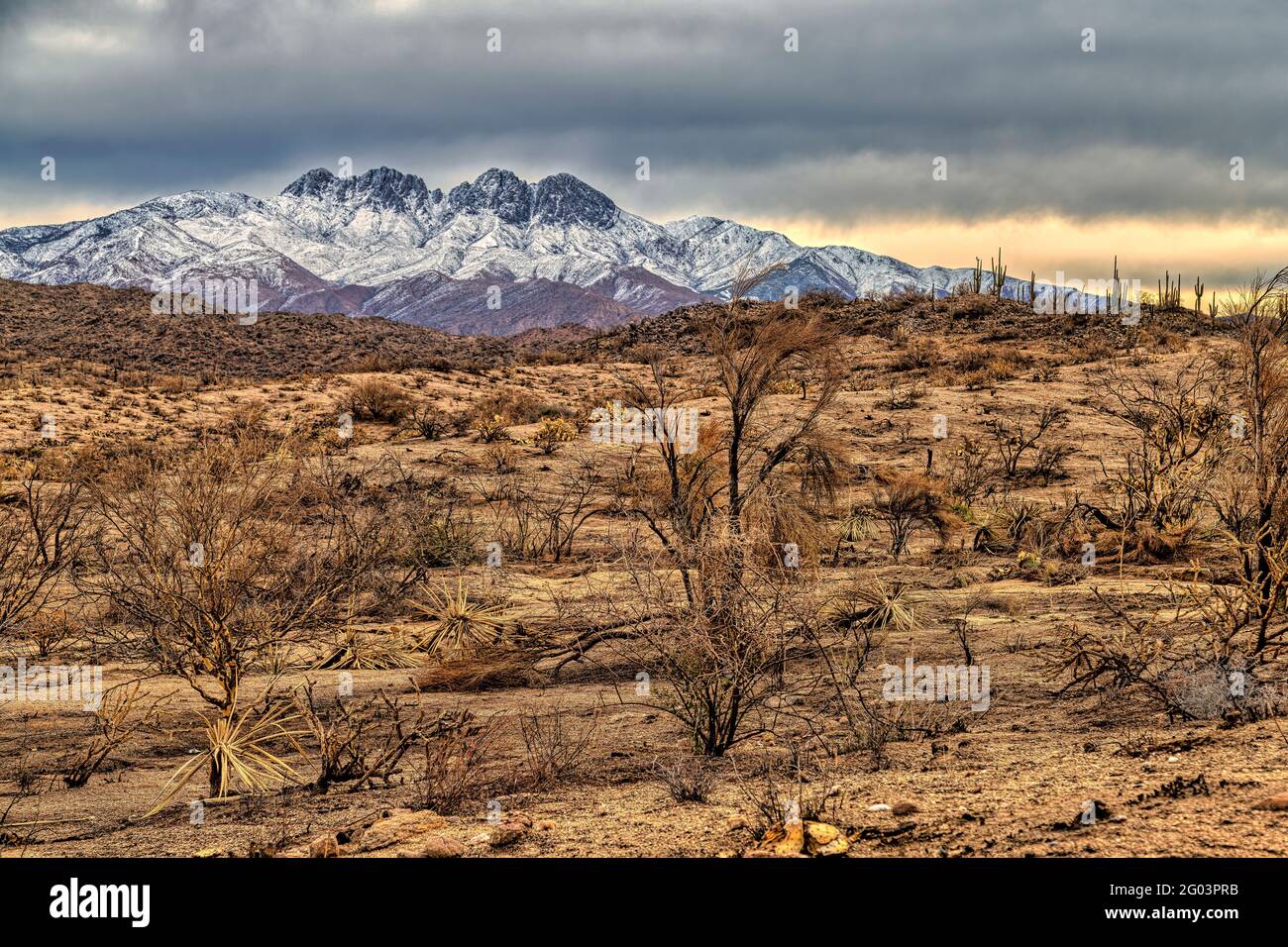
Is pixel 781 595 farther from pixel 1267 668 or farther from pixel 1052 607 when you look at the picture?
pixel 1052 607

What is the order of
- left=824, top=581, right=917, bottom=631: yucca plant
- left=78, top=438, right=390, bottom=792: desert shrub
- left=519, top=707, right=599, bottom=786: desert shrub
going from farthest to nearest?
left=824, top=581, right=917, bottom=631: yucca plant → left=78, top=438, right=390, bottom=792: desert shrub → left=519, top=707, right=599, bottom=786: desert shrub

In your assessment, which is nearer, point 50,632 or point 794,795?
point 794,795

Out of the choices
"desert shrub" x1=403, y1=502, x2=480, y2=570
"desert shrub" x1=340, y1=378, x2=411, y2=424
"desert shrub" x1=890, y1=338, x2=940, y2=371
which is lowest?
"desert shrub" x1=403, y1=502, x2=480, y2=570

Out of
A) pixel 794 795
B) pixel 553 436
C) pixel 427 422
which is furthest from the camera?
pixel 427 422

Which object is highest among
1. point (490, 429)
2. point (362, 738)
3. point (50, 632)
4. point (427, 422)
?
point (427, 422)

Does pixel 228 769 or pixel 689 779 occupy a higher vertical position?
pixel 689 779

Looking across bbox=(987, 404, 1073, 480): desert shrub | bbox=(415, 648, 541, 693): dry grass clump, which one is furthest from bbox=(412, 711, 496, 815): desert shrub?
bbox=(987, 404, 1073, 480): desert shrub

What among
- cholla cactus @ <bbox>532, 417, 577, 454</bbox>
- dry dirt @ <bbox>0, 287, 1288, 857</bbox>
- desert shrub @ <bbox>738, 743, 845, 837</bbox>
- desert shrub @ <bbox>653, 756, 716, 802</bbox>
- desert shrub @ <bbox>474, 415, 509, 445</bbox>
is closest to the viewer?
dry dirt @ <bbox>0, 287, 1288, 857</bbox>

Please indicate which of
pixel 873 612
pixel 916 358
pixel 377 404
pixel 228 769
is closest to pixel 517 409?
pixel 377 404

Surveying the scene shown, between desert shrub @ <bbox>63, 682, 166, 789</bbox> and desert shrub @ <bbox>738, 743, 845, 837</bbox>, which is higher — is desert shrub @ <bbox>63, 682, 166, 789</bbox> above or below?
below

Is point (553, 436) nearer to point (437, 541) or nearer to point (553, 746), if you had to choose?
point (437, 541)

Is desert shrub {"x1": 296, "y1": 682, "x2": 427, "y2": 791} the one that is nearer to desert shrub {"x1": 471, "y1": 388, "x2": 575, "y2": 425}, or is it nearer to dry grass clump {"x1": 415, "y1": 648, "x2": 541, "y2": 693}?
dry grass clump {"x1": 415, "y1": 648, "x2": 541, "y2": 693}
